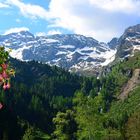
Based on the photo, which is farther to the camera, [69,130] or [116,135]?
[69,130]

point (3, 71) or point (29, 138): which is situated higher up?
point (3, 71)

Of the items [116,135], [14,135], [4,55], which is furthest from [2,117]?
[4,55]

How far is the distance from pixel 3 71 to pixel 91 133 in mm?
77854

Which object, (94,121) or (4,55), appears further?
(94,121)

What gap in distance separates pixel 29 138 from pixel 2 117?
142 ft

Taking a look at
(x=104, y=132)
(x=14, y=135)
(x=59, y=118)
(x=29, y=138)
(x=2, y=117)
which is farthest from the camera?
(x=2, y=117)

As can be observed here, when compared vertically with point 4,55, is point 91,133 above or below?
below

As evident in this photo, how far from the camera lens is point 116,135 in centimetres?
9962

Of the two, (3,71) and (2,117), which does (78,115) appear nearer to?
(2,117)

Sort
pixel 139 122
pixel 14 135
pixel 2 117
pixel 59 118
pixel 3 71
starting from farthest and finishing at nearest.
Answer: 1. pixel 2 117
2. pixel 14 135
3. pixel 59 118
4. pixel 139 122
5. pixel 3 71

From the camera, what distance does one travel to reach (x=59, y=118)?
412ft

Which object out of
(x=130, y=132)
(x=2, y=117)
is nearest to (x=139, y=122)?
(x=130, y=132)

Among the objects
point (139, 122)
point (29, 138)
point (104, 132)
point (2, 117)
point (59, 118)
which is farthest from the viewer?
point (2, 117)

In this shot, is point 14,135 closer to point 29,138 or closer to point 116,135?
point 29,138
